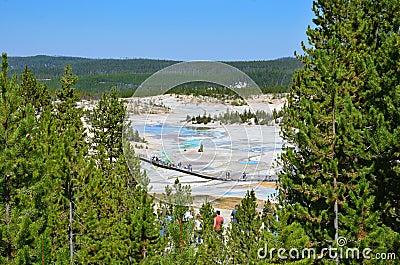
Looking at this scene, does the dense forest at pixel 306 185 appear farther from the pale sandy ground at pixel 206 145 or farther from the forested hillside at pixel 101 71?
the forested hillside at pixel 101 71

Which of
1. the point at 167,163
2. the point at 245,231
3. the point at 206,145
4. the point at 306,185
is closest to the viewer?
the point at 206,145

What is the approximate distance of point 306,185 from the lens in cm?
896

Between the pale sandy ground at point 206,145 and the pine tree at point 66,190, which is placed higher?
the pale sandy ground at point 206,145

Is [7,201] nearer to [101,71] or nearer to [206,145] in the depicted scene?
[206,145]

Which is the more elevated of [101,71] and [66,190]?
[101,71]

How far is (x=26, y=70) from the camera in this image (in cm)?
2848

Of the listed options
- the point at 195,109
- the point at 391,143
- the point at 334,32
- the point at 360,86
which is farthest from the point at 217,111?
the point at 334,32

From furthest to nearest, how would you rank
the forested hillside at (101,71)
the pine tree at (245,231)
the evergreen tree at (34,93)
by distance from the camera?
1. the forested hillside at (101,71)
2. the evergreen tree at (34,93)
3. the pine tree at (245,231)

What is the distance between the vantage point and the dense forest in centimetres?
781

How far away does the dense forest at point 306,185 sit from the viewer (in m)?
7.81

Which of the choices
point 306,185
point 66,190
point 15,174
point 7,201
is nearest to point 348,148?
point 306,185

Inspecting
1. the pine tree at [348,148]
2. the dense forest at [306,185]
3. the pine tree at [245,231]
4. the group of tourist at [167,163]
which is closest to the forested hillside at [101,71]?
the pine tree at [245,231]

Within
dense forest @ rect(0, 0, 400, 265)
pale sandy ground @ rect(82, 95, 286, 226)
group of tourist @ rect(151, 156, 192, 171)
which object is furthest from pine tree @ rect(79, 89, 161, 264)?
pale sandy ground @ rect(82, 95, 286, 226)

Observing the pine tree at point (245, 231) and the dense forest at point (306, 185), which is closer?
the dense forest at point (306, 185)
